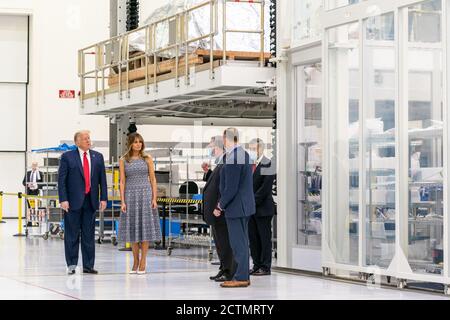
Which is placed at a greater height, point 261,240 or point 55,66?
point 55,66

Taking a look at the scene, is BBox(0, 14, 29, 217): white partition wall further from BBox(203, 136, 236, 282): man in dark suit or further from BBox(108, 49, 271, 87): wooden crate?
BBox(203, 136, 236, 282): man in dark suit

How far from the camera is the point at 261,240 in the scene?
12.7m

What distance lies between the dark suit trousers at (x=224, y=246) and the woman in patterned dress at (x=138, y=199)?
43.3 inches

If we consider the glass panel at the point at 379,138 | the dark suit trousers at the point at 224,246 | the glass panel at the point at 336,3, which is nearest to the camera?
the glass panel at the point at 379,138

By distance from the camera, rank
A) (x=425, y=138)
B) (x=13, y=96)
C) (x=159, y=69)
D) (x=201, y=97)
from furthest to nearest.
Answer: (x=13, y=96)
(x=159, y=69)
(x=201, y=97)
(x=425, y=138)

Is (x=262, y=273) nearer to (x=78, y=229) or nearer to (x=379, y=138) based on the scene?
(x=78, y=229)

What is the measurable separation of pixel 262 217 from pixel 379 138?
2.15m

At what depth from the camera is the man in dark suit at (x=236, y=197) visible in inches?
423

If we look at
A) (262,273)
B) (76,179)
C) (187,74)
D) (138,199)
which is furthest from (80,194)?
(187,74)

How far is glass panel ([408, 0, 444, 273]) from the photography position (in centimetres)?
1032

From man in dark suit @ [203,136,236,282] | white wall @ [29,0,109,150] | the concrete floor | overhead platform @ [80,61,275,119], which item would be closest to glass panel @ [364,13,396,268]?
the concrete floor

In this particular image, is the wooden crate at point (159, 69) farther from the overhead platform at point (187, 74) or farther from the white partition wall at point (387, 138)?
the white partition wall at point (387, 138)

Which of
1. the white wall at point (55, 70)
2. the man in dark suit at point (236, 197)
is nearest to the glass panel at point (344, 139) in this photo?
the man in dark suit at point (236, 197)
